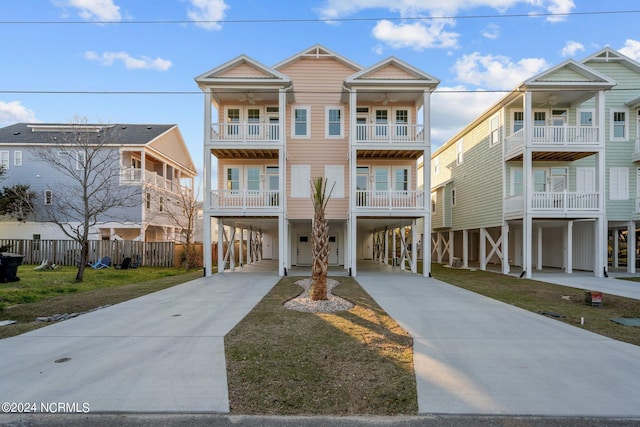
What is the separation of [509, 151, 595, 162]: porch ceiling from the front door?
12.3 m

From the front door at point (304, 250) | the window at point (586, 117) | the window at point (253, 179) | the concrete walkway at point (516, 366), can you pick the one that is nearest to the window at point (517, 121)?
the window at point (586, 117)

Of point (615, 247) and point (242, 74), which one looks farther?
point (615, 247)

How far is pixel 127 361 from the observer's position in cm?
497

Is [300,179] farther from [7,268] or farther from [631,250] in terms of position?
[631,250]

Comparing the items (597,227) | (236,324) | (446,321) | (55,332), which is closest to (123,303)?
(55,332)

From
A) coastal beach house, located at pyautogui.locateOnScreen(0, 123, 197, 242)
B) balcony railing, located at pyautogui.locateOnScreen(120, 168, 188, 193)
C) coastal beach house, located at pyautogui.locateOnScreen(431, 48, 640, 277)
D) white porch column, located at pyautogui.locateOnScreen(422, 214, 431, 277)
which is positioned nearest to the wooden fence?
coastal beach house, located at pyautogui.locateOnScreen(0, 123, 197, 242)

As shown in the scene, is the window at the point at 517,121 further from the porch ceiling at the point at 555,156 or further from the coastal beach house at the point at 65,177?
the coastal beach house at the point at 65,177

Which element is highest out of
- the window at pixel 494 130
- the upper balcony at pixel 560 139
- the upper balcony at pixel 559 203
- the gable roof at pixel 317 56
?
the gable roof at pixel 317 56

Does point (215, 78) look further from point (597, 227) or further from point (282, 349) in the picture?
point (597, 227)

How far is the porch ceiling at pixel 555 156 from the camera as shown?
1672cm

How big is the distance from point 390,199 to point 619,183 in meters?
12.7

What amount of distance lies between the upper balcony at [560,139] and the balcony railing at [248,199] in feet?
38.1

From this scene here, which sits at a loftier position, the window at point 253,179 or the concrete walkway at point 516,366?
the window at point 253,179

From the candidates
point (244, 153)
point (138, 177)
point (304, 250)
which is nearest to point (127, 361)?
point (244, 153)
